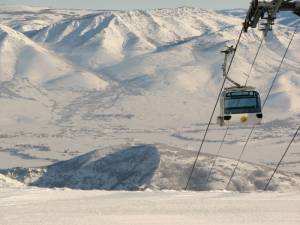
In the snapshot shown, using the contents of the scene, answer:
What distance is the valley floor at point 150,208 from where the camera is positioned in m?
17.1

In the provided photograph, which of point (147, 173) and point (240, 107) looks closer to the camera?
point (240, 107)

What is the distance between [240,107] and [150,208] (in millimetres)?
10462

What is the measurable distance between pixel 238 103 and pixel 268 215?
1129 centimetres

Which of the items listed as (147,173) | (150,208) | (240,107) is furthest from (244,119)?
(147,173)

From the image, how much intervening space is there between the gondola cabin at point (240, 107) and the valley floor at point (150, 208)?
5718 mm

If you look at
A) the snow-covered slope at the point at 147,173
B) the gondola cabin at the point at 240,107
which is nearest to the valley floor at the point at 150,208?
the gondola cabin at the point at 240,107

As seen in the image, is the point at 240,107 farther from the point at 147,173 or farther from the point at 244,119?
the point at 147,173

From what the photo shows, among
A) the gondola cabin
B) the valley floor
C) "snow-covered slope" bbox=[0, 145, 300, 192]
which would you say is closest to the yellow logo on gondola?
the gondola cabin

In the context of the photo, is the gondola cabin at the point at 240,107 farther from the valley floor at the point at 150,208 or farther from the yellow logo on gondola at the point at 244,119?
the valley floor at the point at 150,208

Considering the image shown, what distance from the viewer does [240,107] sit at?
2870 centimetres

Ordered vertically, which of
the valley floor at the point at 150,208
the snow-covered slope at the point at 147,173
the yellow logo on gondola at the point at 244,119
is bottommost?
the snow-covered slope at the point at 147,173

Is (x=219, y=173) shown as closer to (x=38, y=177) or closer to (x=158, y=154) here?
(x=158, y=154)

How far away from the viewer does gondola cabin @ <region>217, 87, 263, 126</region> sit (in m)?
28.6

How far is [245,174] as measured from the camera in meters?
112
